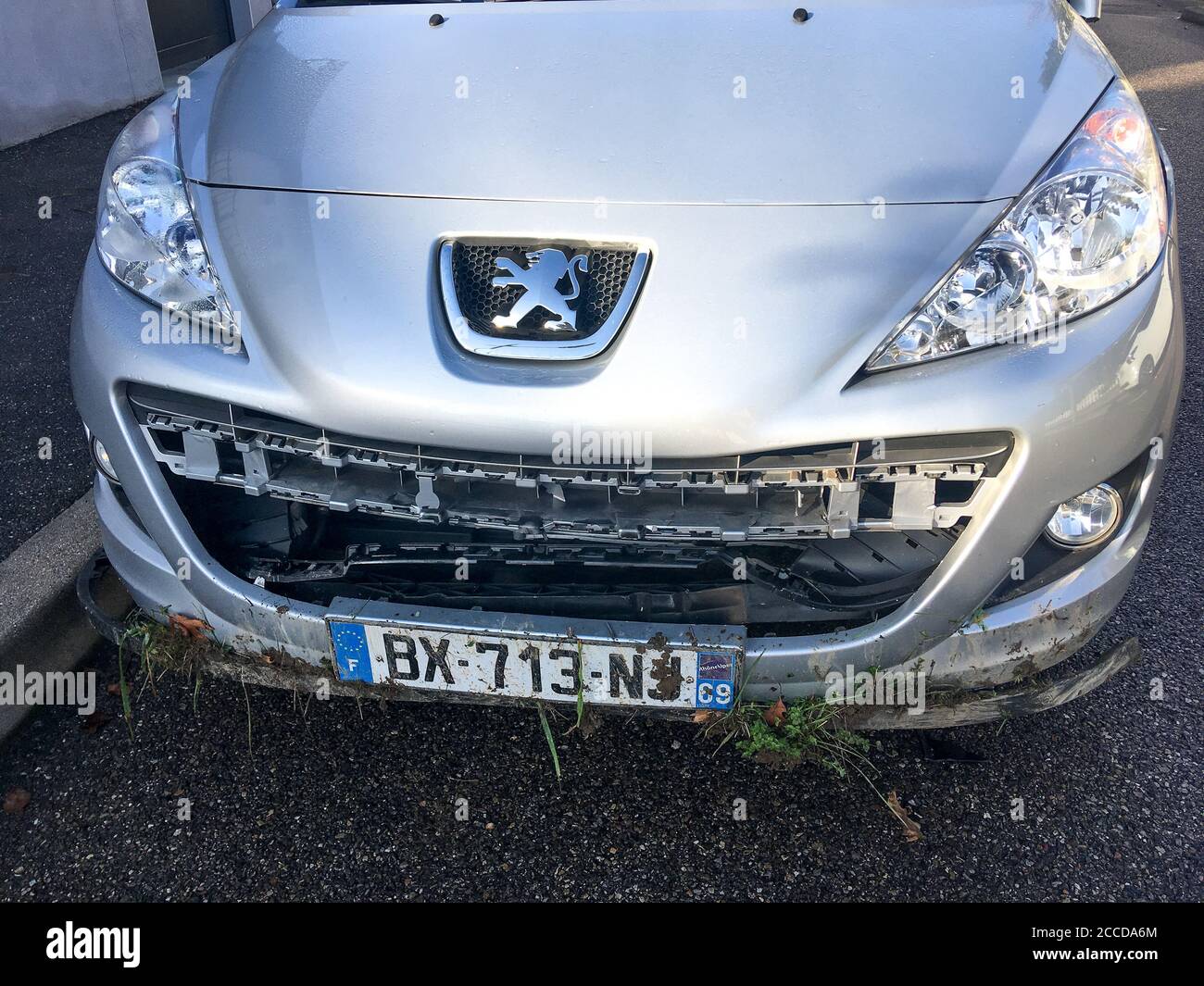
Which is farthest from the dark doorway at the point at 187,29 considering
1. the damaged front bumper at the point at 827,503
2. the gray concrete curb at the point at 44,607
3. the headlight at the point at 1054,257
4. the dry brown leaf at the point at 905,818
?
the dry brown leaf at the point at 905,818

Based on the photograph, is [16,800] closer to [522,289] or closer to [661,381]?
[522,289]

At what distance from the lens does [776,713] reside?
6.08ft

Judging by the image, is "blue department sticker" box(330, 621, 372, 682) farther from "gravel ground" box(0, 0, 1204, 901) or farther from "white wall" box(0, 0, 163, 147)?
"white wall" box(0, 0, 163, 147)

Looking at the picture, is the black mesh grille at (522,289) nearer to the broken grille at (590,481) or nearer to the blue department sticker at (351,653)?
the broken grille at (590,481)

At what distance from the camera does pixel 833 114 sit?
1949mm

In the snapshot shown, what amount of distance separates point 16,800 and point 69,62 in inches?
231

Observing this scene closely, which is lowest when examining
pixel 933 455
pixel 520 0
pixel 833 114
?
pixel 933 455

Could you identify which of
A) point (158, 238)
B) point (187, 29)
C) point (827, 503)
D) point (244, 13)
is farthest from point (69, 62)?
point (827, 503)

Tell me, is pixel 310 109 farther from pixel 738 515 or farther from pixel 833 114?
pixel 738 515

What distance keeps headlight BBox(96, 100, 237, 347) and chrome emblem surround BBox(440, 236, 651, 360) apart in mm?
410

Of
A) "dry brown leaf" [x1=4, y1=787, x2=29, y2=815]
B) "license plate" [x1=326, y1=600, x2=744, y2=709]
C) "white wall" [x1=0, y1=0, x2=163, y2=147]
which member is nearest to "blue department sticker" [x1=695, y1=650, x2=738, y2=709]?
"license plate" [x1=326, y1=600, x2=744, y2=709]

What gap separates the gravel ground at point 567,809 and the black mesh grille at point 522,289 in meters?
0.92
